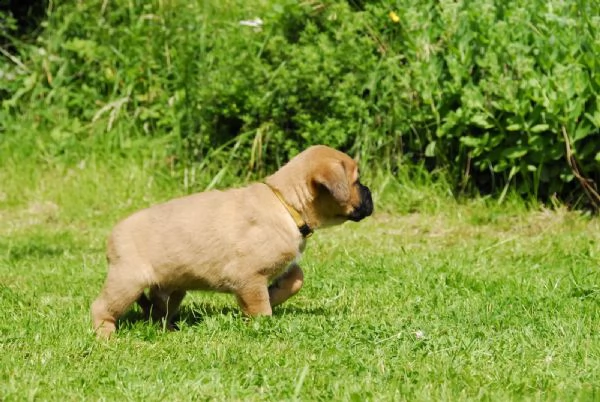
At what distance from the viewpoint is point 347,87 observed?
983cm

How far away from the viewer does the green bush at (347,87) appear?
9047 millimetres

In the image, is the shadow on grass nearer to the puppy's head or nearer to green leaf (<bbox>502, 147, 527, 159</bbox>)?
the puppy's head

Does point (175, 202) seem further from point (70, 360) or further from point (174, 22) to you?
point (174, 22)

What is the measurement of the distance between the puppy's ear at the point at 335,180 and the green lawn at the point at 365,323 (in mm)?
672

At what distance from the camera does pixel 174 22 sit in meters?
11.6

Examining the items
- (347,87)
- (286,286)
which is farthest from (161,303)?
(347,87)

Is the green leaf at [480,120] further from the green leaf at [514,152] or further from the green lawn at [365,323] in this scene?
the green lawn at [365,323]

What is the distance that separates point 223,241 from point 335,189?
26.7 inches

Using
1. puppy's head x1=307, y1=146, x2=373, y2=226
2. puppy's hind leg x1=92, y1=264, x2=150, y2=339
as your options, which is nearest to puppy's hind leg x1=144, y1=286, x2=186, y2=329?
puppy's hind leg x1=92, y1=264, x2=150, y2=339

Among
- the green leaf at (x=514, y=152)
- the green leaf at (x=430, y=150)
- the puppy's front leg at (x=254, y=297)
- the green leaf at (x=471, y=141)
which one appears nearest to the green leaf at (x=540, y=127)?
the green leaf at (x=514, y=152)

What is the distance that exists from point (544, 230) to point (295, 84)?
2672 mm

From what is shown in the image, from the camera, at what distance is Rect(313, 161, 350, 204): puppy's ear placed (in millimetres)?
5945

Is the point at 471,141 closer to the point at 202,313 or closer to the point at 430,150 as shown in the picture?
the point at 430,150

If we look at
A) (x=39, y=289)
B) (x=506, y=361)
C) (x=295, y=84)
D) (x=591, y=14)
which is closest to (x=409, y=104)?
(x=295, y=84)
